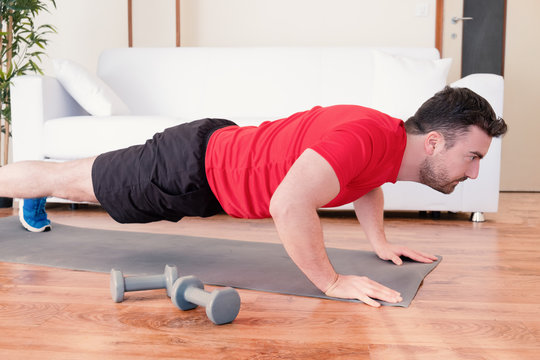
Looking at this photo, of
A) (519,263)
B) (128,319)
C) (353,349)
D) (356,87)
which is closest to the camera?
(353,349)

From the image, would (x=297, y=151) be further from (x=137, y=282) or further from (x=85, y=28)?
(x=85, y=28)

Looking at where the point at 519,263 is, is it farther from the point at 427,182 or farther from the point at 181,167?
the point at 181,167

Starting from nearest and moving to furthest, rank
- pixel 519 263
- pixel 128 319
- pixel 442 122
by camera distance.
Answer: pixel 128 319
pixel 442 122
pixel 519 263

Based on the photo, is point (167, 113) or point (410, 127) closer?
point (410, 127)

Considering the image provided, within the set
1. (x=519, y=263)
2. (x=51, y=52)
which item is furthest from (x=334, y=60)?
(x=51, y=52)

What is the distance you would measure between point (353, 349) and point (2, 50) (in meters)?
2.97

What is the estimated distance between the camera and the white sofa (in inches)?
100

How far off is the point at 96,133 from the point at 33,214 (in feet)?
1.97

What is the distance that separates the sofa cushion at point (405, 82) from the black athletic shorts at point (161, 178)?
142cm

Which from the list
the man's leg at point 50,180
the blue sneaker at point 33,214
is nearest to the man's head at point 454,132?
the man's leg at point 50,180

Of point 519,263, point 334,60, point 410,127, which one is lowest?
point 519,263

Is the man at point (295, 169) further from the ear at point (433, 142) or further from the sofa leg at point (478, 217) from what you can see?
the sofa leg at point (478, 217)

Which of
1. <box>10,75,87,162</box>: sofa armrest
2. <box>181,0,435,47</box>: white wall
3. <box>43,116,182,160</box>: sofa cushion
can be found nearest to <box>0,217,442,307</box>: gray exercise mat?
<box>43,116,182,160</box>: sofa cushion

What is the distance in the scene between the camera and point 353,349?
953 millimetres
